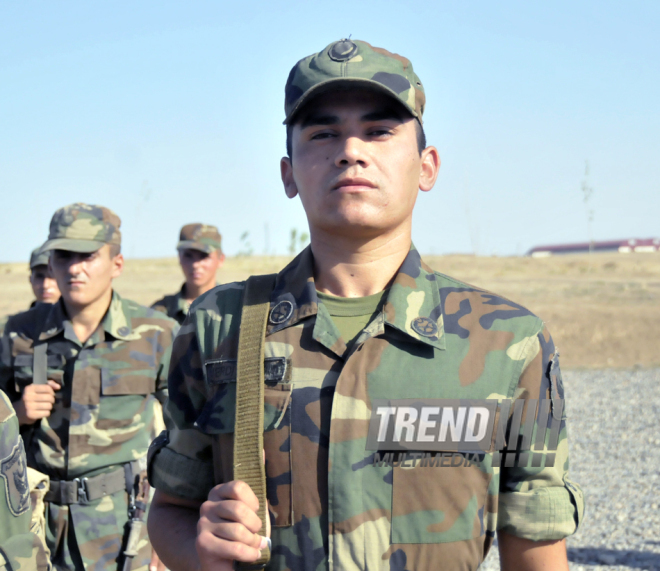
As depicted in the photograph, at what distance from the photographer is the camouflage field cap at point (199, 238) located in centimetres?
858

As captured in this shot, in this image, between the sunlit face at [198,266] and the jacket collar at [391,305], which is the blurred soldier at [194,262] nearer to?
the sunlit face at [198,266]

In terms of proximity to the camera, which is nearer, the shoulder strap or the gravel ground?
the shoulder strap

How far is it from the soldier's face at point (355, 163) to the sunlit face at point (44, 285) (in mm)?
5840

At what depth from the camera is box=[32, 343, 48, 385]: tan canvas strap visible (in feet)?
15.4

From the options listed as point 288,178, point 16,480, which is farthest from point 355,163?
point 16,480

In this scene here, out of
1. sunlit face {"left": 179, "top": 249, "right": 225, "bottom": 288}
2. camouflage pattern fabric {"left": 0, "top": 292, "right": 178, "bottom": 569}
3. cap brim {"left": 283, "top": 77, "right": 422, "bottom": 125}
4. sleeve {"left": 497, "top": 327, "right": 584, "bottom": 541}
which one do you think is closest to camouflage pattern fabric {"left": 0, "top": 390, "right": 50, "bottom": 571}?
cap brim {"left": 283, "top": 77, "right": 422, "bottom": 125}

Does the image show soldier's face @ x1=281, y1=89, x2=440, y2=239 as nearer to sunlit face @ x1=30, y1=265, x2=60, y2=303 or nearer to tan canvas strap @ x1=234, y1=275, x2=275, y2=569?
tan canvas strap @ x1=234, y1=275, x2=275, y2=569

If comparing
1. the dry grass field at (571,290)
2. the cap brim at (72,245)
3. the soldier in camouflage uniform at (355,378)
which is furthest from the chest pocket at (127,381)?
the dry grass field at (571,290)

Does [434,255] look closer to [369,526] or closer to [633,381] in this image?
[633,381]

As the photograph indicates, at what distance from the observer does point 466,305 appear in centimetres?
208

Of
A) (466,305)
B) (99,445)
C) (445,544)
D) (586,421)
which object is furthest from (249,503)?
(586,421)

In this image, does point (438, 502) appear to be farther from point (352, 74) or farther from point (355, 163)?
point (352, 74)

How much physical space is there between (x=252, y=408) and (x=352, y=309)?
0.38 meters

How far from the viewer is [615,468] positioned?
9.82 meters
